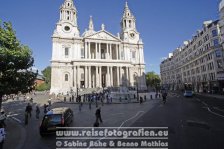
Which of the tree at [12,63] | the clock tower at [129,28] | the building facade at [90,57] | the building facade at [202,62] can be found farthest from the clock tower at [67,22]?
the building facade at [202,62]

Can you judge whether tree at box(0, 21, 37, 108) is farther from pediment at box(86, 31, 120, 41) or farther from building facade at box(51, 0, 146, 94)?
pediment at box(86, 31, 120, 41)

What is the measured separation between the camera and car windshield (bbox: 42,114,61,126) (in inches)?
402

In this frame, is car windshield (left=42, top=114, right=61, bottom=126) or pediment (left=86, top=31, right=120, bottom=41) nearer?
car windshield (left=42, top=114, right=61, bottom=126)

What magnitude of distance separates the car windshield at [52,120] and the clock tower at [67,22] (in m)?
46.0

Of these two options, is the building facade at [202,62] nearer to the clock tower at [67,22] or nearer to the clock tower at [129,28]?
the clock tower at [129,28]

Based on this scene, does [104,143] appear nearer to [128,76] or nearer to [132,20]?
[128,76]

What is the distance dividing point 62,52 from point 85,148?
4747cm

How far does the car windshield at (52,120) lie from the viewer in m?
10.2

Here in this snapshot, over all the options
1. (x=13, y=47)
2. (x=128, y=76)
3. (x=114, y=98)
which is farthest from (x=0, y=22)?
(x=128, y=76)

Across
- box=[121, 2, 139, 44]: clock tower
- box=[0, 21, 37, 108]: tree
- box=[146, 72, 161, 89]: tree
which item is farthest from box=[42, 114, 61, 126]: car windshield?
box=[146, 72, 161, 89]: tree

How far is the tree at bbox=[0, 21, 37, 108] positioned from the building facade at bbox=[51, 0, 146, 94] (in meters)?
30.7

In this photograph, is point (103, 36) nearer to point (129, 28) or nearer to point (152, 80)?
point (129, 28)

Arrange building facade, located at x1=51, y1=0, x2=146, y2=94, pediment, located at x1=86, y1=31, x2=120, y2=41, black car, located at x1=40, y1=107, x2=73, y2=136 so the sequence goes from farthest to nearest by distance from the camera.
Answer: pediment, located at x1=86, y1=31, x2=120, y2=41 < building facade, located at x1=51, y1=0, x2=146, y2=94 < black car, located at x1=40, y1=107, x2=73, y2=136

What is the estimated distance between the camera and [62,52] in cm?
5156
